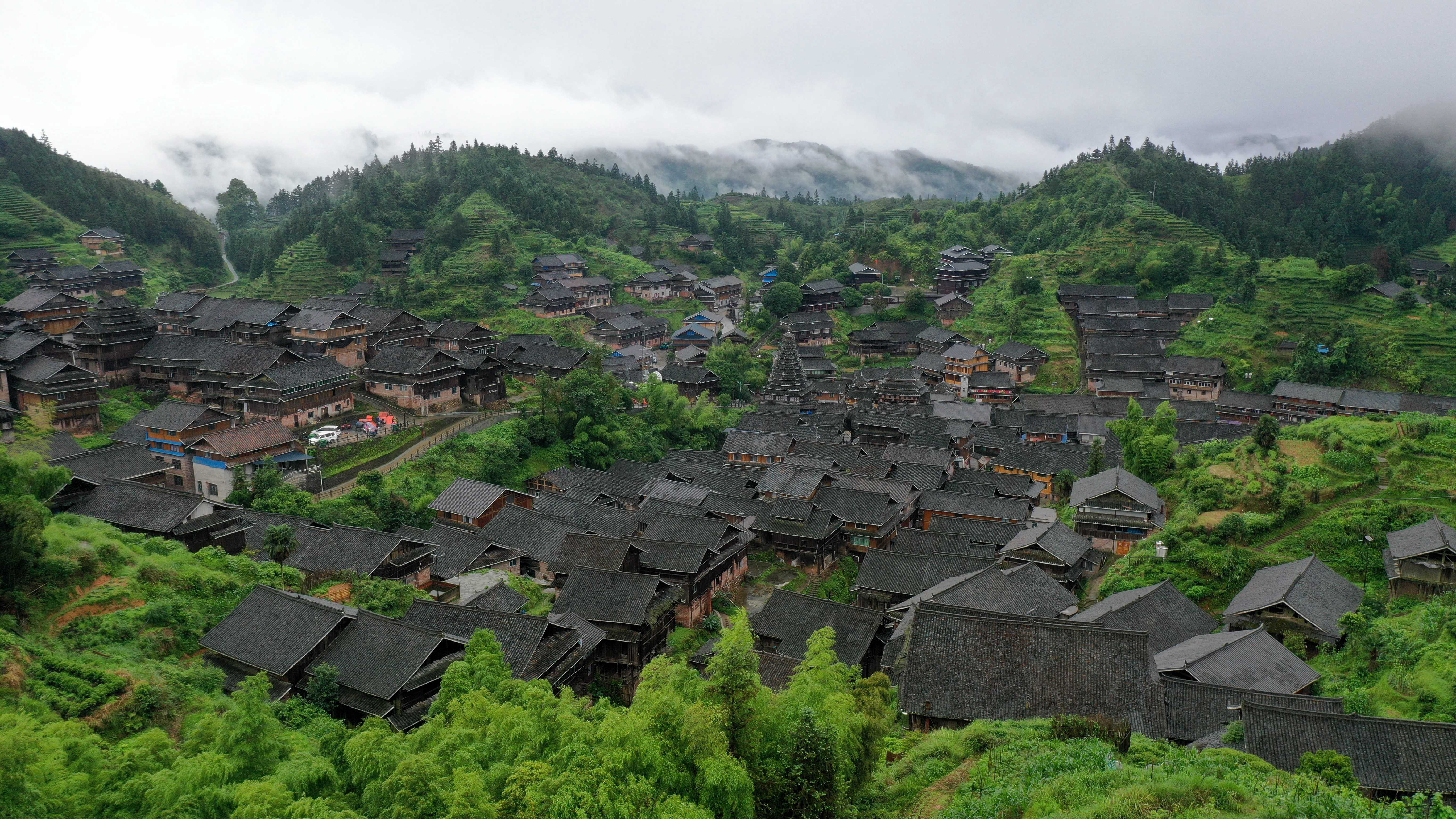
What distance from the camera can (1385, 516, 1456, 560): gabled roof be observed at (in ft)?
80.1

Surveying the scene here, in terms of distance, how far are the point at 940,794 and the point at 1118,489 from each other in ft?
81.3

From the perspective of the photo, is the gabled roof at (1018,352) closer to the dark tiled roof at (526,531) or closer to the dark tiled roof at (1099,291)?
the dark tiled roof at (1099,291)

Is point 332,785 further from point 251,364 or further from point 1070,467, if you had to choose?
point 1070,467

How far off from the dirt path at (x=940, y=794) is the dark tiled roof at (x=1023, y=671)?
3402 millimetres

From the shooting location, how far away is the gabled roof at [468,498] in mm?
38406

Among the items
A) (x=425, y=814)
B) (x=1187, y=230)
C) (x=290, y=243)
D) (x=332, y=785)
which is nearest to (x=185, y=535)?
(x=332, y=785)

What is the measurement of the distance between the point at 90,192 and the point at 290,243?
21564 millimetres

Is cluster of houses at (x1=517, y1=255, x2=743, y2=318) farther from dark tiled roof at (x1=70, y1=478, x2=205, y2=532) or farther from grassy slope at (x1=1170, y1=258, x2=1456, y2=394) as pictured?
dark tiled roof at (x1=70, y1=478, x2=205, y2=532)

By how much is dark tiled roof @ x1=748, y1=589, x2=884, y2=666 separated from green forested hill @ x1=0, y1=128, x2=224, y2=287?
248ft

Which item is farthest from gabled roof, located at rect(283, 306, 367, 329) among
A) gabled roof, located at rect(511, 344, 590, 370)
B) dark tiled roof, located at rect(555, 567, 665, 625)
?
dark tiled roof, located at rect(555, 567, 665, 625)

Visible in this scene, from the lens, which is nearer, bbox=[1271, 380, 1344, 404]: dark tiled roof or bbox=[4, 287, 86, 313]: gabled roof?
bbox=[4, 287, 86, 313]: gabled roof

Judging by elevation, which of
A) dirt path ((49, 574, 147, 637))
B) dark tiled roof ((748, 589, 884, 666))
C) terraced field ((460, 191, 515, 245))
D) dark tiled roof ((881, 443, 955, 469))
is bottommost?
dark tiled roof ((748, 589, 884, 666))

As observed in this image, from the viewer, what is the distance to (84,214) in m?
84.5

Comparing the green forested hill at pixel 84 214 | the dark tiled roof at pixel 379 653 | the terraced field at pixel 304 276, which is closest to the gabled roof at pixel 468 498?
the dark tiled roof at pixel 379 653
